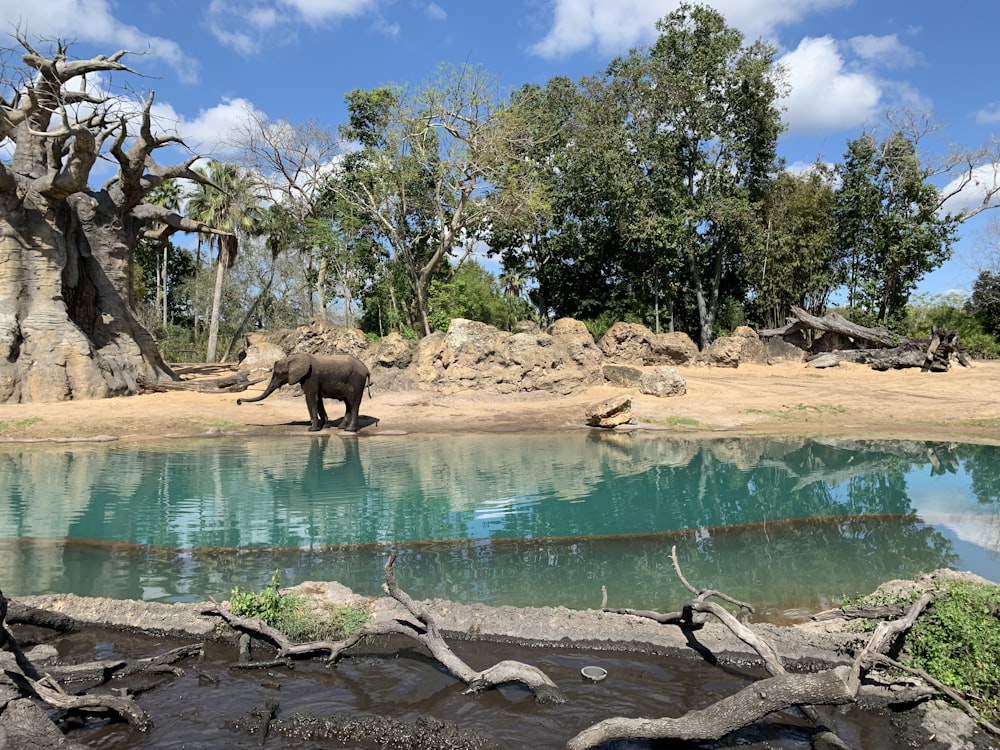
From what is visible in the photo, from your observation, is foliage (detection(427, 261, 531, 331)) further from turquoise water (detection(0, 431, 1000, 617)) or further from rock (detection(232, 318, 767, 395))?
turquoise water (detection(0, 431, 1000, 617))

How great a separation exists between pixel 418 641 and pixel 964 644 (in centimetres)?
369

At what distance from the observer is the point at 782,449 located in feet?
49.5

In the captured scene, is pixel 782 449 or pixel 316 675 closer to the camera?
pixel 316 675

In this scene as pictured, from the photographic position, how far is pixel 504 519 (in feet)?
30.9

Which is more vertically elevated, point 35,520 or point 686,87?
point 686,87

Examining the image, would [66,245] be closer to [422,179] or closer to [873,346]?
[422,179]

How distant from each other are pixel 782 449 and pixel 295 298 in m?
34.9

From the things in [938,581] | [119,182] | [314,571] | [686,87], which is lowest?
[314,571]

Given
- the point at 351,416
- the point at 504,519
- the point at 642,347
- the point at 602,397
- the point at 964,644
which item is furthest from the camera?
the point at 642,347

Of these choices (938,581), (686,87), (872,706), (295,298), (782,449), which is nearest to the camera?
(872,706)

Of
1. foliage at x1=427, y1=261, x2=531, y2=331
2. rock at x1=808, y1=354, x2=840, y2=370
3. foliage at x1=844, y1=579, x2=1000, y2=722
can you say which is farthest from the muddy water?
foliage at x1=427, y1=261, x2=531, y2=331

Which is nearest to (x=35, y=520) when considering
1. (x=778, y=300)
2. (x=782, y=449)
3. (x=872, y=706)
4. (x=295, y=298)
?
(x=872, y=706)

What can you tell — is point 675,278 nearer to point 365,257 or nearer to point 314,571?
point 365,257

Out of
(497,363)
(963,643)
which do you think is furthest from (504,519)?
(497,363)
